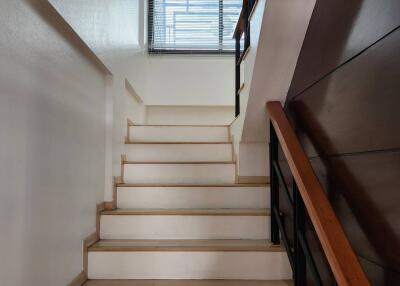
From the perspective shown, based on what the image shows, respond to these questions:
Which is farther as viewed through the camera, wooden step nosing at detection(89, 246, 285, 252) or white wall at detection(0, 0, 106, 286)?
wooden step nosing at detection(89, 246, 285, 252)

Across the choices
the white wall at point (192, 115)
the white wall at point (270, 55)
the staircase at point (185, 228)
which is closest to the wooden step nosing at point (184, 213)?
the staircase at point (185, 228)

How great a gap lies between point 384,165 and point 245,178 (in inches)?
62.4

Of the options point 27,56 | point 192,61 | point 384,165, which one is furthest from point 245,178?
point 192,61

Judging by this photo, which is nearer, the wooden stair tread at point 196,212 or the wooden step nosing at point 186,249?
the wooden step nosing at point 186,249

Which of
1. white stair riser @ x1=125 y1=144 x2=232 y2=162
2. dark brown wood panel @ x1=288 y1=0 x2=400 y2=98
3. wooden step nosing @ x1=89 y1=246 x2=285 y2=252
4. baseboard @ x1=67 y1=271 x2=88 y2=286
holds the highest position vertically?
dark brown wood panel @ x1=288 y1=0 x2=400 y2=98

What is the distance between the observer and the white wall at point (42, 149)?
1.18 meters

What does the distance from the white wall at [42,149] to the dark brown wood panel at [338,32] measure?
1243mm

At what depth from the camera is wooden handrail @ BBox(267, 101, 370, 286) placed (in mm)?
979

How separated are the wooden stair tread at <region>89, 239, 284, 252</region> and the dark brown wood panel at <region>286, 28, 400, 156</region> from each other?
706 mm

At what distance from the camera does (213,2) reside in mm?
4555

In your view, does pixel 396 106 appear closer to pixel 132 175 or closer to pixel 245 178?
pixel 245 178

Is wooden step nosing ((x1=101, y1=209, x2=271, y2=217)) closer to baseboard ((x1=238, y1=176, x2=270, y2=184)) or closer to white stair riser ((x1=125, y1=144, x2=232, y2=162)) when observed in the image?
baseboard ((x1=238, y1=176, x2=270, y2=184))

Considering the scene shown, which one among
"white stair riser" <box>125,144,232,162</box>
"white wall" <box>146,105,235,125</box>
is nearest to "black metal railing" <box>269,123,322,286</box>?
"white stair riser" <box>125,144,232,162</box>

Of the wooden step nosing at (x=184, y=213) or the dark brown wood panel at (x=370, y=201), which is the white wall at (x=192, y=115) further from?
the dark brown wood panel at (x=370, y=201)
